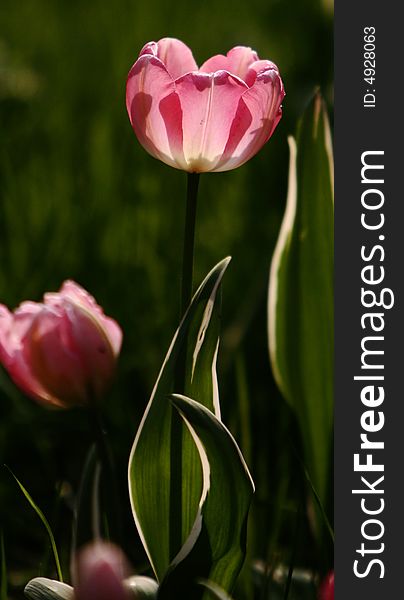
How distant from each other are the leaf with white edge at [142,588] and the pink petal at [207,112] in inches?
13.1

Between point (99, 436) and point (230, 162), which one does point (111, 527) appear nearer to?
point (99, 436)

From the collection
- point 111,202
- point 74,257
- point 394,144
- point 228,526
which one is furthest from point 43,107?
point 228,526

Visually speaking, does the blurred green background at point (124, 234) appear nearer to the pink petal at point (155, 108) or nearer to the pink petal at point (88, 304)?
the pink petal at point (88, 304)

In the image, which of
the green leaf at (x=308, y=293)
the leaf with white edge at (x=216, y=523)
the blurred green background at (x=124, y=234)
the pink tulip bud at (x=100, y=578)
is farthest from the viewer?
the blurred green background at (x=124, y=234)

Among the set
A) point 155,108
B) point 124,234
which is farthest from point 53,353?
point 124,234

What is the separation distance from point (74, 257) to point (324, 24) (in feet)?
3.18

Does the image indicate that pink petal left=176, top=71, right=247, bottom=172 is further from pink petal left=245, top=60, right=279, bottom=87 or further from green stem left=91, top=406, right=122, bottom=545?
green stem left=91, top=406, right=122, bottom=545

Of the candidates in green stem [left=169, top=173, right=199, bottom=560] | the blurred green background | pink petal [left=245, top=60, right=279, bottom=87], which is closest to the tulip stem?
green stem [left=169, top=173, right=199, bottom=560]

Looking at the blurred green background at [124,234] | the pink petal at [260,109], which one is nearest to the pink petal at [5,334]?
the blurred green background at [124,234]

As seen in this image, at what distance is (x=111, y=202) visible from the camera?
1739 millimetres

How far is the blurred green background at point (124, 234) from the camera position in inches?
44.1

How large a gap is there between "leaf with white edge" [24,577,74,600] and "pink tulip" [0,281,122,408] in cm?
15

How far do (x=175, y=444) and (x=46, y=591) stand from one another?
0.49 ft

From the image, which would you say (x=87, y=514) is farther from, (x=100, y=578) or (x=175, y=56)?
(x=175, y=56)
